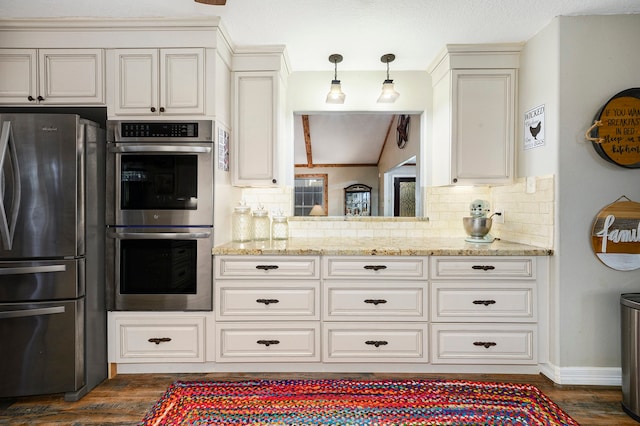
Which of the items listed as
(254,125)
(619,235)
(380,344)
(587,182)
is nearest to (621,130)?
(587,182)

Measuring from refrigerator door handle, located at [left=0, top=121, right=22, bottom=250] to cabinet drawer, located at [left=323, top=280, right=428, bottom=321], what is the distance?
192 centimetres

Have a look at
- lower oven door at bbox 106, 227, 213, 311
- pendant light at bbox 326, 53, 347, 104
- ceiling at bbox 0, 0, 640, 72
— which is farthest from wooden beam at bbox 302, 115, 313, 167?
lower oven door at bbox 106, 227, 213, 311

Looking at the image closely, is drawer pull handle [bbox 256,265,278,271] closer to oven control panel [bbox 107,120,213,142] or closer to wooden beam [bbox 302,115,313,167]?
oven control panel [bbox 107,120,213,142]

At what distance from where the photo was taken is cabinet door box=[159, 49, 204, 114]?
243 cm

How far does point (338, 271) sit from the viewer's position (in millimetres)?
2447

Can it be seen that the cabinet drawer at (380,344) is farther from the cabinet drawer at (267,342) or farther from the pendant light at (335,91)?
the pendant light at (335,91)

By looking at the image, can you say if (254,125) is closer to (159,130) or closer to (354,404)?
(159,130)

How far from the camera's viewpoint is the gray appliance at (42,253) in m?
2.06

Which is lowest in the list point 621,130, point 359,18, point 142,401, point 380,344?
point 142,401

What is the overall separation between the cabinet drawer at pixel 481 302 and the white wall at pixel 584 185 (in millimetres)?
212

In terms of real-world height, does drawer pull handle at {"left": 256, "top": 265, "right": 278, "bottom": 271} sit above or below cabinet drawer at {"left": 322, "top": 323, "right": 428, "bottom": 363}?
above

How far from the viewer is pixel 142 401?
7.04 feet

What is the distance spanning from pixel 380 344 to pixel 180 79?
2304 mm

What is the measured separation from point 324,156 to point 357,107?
0.54 meters
